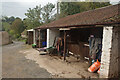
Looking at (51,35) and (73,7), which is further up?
(73,7)

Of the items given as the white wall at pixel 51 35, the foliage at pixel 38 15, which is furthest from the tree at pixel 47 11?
the white wall at pixel 51 35

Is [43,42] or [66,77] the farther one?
[43,42]

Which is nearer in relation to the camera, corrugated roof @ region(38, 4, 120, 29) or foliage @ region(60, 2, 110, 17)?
corrugated roof @ region(38, 4, 120, 29)

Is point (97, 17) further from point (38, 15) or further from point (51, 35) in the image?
point (38, 15)

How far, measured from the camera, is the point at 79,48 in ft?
23.8

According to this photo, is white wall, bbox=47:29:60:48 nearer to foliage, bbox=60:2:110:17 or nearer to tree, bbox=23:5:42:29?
foliage, bbox=60:2:110:17

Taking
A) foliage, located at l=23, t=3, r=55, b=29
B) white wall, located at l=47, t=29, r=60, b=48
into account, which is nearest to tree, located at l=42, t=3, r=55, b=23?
foliage, located at l=23, t=3, r=55, b=29

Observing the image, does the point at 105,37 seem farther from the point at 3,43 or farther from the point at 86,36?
the point at 3,43

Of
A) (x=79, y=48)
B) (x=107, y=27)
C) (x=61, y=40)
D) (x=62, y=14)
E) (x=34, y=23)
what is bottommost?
(x=79, y=48)

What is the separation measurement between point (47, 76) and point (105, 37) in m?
3.42

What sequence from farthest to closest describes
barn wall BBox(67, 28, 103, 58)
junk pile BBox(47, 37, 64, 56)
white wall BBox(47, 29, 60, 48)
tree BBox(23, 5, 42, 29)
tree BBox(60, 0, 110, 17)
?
tree BBox(23, 5, 42, 29) < tree BBox(60, 0, 110, 17) < white wall BBox(47, 29, 60, 48) < junk pile BBox(47, 37, 64, 56) < barn wall BBox(67, 28, 103, 58)

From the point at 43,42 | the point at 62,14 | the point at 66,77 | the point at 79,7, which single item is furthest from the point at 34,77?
the point at 79,7

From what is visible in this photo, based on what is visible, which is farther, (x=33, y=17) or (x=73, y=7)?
(x=33, y=17)

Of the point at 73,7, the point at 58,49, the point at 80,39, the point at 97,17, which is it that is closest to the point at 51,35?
the point at 58,49
